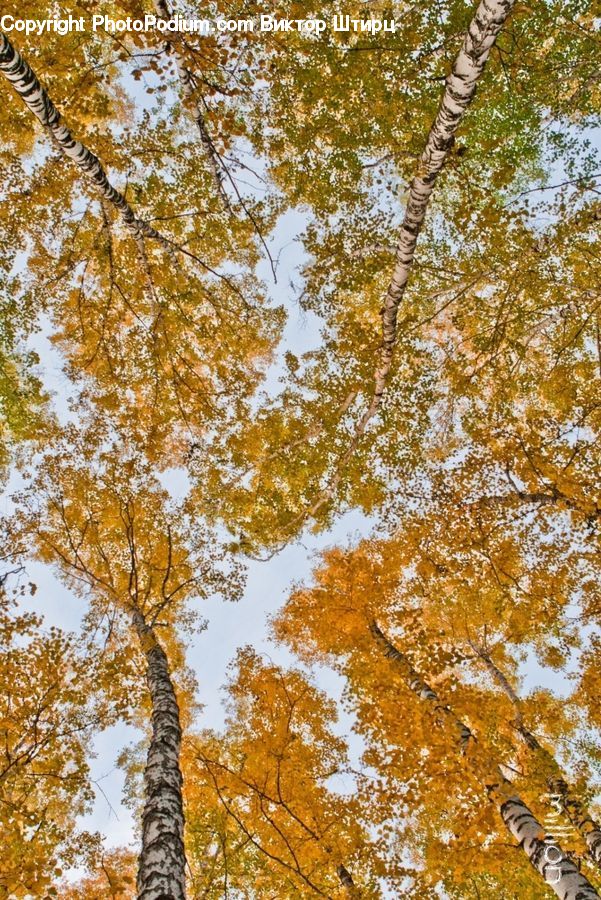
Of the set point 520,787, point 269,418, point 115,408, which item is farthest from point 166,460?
point 520,787

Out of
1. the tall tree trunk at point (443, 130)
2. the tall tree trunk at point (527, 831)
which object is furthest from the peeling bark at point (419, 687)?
the tall tree trunk at point (443, 130)

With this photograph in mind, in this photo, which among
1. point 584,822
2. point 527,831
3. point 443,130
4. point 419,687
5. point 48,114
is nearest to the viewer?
point 48,114

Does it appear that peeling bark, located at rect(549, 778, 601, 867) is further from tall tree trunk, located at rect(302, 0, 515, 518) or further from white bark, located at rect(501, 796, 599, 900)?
tall tree trunk, located at rect(302, 0, 515, 518)

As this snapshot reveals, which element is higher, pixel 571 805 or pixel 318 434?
pixel 318 434

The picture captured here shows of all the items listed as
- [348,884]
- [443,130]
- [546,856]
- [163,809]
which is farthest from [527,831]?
[443,130]

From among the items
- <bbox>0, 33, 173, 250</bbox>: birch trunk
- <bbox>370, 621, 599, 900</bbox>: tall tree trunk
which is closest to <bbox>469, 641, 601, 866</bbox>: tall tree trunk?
<bbox>370, 621, 599, 900</bbox>: tall tree trunk

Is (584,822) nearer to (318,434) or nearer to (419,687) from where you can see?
(419,687)
